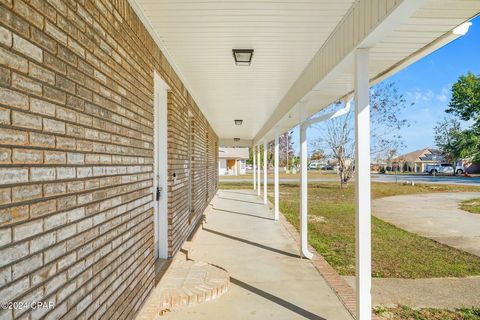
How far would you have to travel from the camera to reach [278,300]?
398cm

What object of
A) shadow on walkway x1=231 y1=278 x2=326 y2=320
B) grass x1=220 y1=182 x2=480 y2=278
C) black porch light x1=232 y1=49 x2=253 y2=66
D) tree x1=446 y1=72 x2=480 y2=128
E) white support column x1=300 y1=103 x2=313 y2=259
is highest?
tree x1=446 y1=72 x2=480 y2=128

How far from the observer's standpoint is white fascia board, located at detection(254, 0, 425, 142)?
2.45 metres

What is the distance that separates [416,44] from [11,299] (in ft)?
11.1

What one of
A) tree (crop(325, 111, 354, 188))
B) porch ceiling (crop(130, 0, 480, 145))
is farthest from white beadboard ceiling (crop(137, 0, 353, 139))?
tree (crop(325, 111, 354, 188))

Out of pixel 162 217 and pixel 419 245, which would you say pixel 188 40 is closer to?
pixel 162 217

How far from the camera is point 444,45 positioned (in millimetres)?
3125

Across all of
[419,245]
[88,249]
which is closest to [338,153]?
[419,245]

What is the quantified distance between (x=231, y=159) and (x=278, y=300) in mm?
44204

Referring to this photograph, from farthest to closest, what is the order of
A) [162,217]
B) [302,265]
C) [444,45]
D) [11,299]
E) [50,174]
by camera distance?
[302,265] < [162,217] < [444,45] < [50,174] < [11,299]

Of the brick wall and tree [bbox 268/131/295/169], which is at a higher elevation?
Result: tree [bbox 268/131/295/169]

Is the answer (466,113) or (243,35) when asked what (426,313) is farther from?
Answer: (466,113)

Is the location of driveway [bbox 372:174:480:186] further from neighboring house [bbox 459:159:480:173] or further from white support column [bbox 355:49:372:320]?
white support column [bbox 355:49:372:320]

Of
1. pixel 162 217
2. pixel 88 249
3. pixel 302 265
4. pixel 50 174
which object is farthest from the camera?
pixel 302 265

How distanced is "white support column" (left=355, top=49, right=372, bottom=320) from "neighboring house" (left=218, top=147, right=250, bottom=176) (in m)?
42.0
